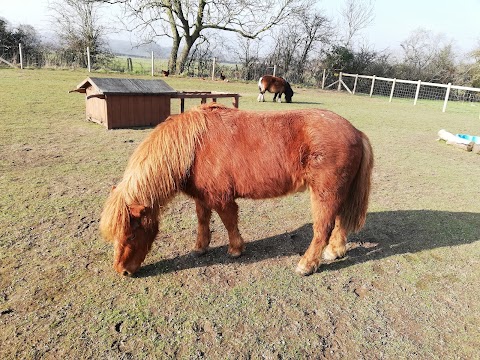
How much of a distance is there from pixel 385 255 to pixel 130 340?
2.62m

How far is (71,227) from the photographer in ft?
11.8

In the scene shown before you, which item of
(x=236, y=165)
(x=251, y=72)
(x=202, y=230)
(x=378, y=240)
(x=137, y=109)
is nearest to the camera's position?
(x=236, y=165)

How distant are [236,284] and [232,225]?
1.75 ft

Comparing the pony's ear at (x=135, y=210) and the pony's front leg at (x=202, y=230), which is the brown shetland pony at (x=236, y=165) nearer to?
the pony's ear at (x=135, y=210)

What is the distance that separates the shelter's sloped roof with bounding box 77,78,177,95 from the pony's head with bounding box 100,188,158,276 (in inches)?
223

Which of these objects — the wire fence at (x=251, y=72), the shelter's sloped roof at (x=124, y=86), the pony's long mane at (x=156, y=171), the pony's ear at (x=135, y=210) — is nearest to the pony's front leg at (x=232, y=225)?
the pony's long mane at (x=156, y=171)

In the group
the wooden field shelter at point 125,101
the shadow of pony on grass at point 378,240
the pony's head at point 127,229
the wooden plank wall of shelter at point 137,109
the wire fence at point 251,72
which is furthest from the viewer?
the wire fence at point 251,72

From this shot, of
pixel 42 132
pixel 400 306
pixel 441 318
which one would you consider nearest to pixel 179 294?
pixel 400 306

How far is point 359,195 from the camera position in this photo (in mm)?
3193

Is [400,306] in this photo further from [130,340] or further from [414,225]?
[130,340]

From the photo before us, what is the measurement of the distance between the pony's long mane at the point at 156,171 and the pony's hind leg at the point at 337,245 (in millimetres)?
1620

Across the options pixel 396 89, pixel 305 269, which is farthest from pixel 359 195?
pixel 396 89

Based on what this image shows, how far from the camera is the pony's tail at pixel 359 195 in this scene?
122 inches

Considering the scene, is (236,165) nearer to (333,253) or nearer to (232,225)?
(232,225)
